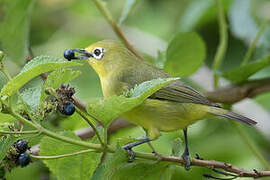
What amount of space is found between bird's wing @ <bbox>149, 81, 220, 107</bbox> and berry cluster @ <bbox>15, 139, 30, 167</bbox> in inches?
46.2

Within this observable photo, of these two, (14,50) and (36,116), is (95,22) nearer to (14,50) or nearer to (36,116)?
(14,50)

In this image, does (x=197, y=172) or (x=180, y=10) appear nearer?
(x=197, y=172)

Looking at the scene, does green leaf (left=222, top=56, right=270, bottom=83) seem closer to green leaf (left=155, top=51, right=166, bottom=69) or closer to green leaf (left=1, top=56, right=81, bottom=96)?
green leaf (left=155, top=51, right=166, bottom=69)

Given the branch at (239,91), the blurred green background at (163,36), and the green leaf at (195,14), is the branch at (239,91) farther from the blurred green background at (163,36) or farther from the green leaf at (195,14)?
the green leaf at (195,14)

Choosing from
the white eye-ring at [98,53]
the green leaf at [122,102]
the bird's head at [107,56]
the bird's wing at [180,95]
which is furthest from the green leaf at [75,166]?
the white eye-ring at [98,53]

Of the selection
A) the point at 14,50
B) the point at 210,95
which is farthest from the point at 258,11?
the point at 14,50

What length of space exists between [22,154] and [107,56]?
168cm

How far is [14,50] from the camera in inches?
124

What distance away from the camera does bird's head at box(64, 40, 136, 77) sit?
3.30 metres

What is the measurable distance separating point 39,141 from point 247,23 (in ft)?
8.46

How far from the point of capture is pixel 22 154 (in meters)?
1.82

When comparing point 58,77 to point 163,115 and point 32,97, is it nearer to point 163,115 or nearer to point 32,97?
point 32,97

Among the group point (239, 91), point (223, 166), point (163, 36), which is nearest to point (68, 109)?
point (223, 166)

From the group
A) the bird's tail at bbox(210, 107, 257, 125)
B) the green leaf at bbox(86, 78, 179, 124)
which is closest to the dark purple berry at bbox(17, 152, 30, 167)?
the green leaf at bbox(86, 78, 179, 124)
